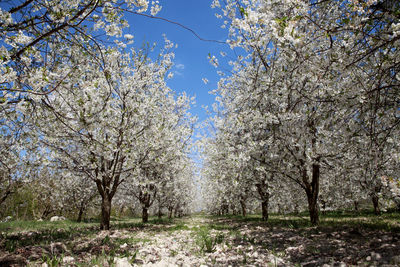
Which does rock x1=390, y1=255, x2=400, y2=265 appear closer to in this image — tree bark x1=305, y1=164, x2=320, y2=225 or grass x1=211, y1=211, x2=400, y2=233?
grass x1=211, y1=211, x2=400, y2=233

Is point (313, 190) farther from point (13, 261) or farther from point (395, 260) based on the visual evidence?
point (13, 261)

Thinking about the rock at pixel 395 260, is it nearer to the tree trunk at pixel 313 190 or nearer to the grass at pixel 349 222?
the grass at pixel 349 222

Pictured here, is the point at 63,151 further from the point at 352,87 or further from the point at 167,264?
the point at 352,87

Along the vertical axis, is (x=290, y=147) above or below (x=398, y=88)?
below

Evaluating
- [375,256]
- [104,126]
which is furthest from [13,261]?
[375,256]

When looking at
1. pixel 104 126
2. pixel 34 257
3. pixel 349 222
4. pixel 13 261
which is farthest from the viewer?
pixel 349 222

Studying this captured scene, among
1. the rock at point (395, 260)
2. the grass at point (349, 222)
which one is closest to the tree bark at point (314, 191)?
the grass at point (349, 222)

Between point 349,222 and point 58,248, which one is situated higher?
point 58,248

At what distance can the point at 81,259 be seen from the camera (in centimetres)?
461

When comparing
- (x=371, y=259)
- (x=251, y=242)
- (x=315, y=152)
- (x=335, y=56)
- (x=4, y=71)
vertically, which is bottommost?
(x=251, y=242)

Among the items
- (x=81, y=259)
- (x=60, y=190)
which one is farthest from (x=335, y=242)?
(x=60, y=190)

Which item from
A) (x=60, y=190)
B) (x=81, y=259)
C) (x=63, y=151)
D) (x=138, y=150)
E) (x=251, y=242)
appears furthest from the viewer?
(x=60, y=190)

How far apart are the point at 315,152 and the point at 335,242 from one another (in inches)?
124

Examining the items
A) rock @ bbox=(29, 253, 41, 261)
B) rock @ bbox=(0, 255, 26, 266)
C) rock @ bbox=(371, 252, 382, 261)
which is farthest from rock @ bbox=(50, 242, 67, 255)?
rock @ bbox=(371, 252, 382, 261)
